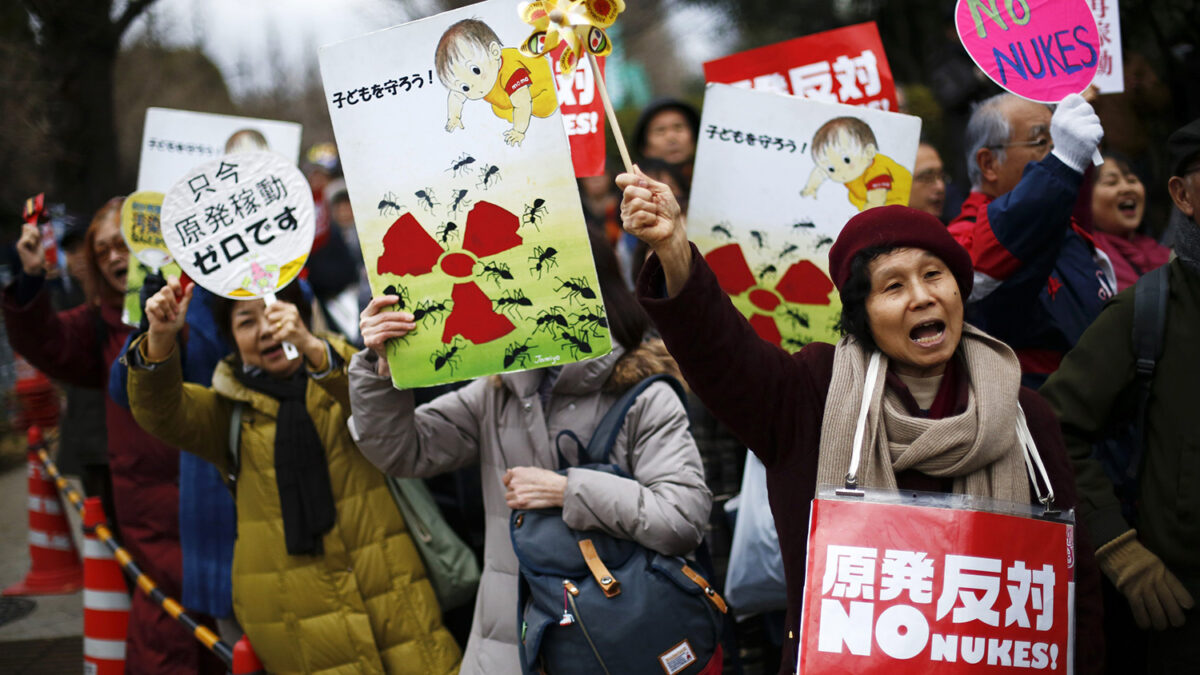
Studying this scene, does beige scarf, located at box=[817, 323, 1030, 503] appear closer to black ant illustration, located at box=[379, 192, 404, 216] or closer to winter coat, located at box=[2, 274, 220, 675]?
black ant illustration, located at box=[379, 192, 404, 216]

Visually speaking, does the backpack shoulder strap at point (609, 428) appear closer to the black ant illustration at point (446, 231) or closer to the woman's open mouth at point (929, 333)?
the black ant illustration at point (446, 231)

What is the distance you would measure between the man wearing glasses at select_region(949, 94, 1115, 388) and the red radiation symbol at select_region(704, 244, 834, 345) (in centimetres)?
50

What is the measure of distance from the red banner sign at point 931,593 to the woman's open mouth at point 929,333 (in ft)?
1.35

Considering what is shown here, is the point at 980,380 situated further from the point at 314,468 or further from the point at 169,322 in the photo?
the point at 169,322

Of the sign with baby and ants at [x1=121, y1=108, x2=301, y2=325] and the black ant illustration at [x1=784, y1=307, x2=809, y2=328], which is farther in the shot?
the sign with baby and ants at [x1=121, y1=108, x2=301, y2=325]

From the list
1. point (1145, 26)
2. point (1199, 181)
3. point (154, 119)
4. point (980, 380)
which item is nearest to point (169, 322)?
point (154, 119)

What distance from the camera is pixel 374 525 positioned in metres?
3.44

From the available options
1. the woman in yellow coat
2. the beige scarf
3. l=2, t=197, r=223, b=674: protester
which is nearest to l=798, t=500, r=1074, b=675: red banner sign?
the beige scarf

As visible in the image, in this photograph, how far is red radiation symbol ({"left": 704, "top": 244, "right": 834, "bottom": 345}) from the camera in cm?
338

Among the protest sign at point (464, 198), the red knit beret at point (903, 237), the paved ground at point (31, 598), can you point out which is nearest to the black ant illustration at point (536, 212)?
the protest sign at point (464, 198)

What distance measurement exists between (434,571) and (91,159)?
22.3ft

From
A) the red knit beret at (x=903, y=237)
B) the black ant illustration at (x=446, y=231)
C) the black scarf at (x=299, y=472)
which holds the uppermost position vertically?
the black ant illustration at (x=446, y=231)

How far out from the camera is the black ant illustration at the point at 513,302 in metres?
2.72

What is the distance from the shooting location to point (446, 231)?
107 inches
